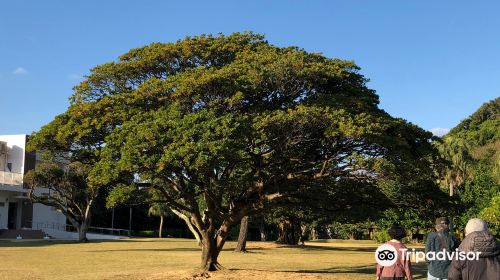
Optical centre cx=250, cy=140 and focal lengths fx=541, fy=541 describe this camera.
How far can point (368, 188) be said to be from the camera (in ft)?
61.8

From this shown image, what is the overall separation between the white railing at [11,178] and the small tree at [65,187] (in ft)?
23.1

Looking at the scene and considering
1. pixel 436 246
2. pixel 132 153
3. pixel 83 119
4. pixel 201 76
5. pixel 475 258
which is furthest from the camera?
pixel 83 119

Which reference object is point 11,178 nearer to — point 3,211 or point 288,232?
point 3,211

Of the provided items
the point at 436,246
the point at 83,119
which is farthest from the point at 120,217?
the point at 436,246

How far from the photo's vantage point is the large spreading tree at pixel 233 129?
44.7 ft

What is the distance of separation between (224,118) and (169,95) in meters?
2.24

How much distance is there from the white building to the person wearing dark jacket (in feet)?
173

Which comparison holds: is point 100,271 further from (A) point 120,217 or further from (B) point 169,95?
(A) point 120,217

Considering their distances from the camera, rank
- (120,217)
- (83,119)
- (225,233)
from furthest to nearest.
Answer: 1. (120,217)
2. (225,233)
3. (83,119)

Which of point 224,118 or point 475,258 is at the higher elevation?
point 224,118

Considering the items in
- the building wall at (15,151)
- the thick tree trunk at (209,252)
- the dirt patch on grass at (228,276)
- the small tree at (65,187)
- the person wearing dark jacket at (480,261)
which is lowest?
the dirt patch on grass at (228,276)

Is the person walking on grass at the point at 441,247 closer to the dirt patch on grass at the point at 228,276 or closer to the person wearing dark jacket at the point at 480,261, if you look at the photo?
the person wearing dark jacket at the point at 480,261

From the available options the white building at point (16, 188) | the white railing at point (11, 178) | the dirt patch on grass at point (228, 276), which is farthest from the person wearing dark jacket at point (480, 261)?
the white railing at point (11, 178)

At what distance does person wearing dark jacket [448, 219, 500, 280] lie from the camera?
504 cm
